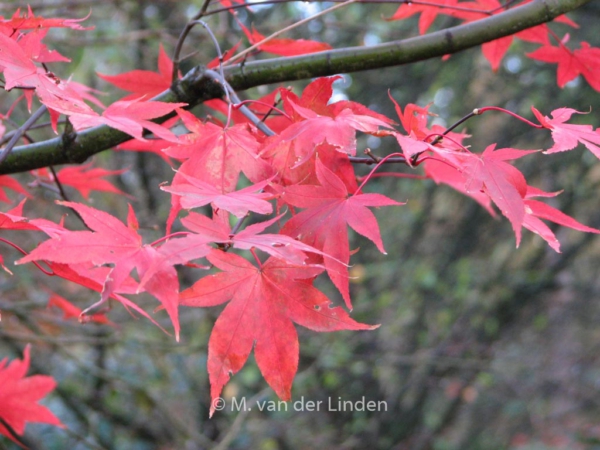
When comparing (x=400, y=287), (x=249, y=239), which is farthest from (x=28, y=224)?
(x=400, y=287)

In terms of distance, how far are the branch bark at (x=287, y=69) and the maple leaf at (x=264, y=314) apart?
0.26 m

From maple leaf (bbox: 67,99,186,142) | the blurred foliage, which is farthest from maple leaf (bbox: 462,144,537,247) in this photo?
the blurred foliage

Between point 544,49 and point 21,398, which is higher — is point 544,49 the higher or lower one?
the higher one

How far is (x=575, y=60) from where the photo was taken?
94 cm

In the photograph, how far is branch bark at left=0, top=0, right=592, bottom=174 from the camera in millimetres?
728

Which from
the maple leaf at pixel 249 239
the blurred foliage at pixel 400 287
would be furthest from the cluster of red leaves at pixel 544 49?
the blurred foliage at pixel 400 287

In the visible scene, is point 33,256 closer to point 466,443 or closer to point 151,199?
point 151,199

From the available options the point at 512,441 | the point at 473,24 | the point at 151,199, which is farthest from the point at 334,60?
the point at 512,441

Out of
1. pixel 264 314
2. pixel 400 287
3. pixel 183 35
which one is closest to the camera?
pixel 264 314

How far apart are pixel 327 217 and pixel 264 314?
0.13m

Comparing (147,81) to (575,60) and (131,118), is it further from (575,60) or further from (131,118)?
(575,60)

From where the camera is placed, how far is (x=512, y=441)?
10.2 feet

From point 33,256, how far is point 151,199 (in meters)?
1.67

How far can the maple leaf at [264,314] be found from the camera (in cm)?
56
